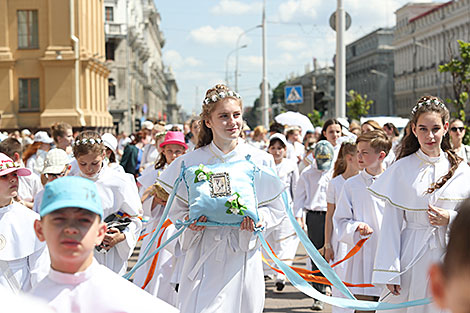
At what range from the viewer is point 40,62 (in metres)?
41.8

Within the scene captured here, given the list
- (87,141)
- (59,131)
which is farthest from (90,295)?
(59,131)

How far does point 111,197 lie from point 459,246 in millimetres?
5041

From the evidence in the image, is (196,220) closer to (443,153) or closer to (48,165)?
(443,153)

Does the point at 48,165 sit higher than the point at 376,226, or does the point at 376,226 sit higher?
the point at 48,165

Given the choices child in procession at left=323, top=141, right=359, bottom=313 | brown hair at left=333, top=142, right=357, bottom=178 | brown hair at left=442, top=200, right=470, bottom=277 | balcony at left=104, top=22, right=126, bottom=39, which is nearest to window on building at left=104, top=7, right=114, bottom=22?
balcony at left=104, top=22, right=126, bottom=39

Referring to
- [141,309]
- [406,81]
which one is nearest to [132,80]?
[406,81]

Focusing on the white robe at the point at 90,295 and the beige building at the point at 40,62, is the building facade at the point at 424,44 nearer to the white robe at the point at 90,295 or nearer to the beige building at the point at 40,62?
the beige building at the point at 40,62

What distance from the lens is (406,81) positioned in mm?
126000

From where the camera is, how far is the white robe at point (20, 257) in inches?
213

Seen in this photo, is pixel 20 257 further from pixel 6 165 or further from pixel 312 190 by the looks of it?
pixel 312 190

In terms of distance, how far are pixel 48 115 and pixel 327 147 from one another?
32921 millimetres

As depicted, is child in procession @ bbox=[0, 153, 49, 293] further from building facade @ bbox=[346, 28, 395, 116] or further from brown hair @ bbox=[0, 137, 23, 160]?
building facade @ bbox=[346, 28, 395, 116]

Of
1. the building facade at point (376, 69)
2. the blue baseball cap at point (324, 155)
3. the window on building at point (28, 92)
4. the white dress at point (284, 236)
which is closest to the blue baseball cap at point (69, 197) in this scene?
the blue baseball cap at point (324, 155)

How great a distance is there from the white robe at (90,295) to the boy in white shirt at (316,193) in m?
7.46
